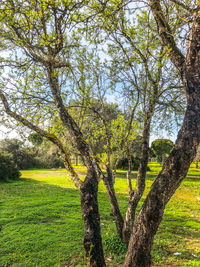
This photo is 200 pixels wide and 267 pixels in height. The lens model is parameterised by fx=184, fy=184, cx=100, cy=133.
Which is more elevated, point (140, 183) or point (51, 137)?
point (51, 137)

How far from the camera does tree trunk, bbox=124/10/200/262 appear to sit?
289 cm

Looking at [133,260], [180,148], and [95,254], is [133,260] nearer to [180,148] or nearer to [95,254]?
[95,254]

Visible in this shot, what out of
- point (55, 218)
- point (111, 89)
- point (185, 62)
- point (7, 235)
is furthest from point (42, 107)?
point (55, 218)

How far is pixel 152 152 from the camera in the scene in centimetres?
3136

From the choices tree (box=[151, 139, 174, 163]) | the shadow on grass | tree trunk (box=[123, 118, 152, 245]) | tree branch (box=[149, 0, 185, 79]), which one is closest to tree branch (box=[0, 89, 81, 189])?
tree trunk (box=[123, 118, 152, 245])

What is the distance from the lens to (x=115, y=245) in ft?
18.4

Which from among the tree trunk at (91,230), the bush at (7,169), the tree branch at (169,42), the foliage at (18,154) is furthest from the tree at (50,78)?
the foliage at (18,154)

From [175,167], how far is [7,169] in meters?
19.5

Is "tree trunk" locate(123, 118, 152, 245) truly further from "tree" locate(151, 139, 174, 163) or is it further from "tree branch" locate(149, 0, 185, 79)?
"tree" locate(151, 139, 174, 163)

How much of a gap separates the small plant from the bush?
52.5 feet

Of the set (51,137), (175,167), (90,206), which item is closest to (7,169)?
(51,137)

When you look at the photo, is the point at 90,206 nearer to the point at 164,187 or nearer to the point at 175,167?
the point at 164,187

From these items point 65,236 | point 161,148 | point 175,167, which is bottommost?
point 65,236

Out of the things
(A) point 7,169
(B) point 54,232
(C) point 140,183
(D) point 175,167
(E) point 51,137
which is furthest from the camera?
(A) point 7,169
